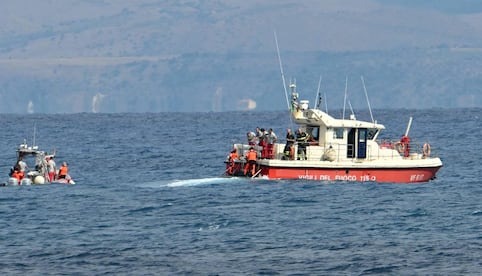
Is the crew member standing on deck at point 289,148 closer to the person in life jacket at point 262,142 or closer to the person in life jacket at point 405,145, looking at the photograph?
the person in life jacket at point 262,142

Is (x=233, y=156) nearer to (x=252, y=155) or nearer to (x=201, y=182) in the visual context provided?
(x=252, y=155)

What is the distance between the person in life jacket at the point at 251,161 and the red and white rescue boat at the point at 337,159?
0.38 ft

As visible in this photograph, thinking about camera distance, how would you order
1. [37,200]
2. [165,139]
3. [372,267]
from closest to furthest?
[372,267] → [37,200] → [165,139]

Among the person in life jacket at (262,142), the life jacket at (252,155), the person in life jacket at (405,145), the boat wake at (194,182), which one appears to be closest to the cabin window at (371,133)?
the person in life jacket at (405,145)

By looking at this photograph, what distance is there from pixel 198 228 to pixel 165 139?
8960 centimetres

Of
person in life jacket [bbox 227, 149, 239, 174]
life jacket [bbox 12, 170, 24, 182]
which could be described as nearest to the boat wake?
person in life jacket [bbox 227, 149, 239, 174]

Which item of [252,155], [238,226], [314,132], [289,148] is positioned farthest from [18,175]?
[238,226]

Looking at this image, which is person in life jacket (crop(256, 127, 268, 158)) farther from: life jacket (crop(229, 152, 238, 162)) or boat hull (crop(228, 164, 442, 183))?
life jacket (crop(229, 152, 238, 162))

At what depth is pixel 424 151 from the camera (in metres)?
76.6

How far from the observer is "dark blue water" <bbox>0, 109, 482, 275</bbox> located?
50531 mm

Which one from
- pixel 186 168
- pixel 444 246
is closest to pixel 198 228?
pixel 444 246

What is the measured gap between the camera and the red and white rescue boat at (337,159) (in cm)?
7394

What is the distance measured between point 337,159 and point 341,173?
2.35 feet

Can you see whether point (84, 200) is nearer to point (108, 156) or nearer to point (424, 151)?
point (424, 151)
